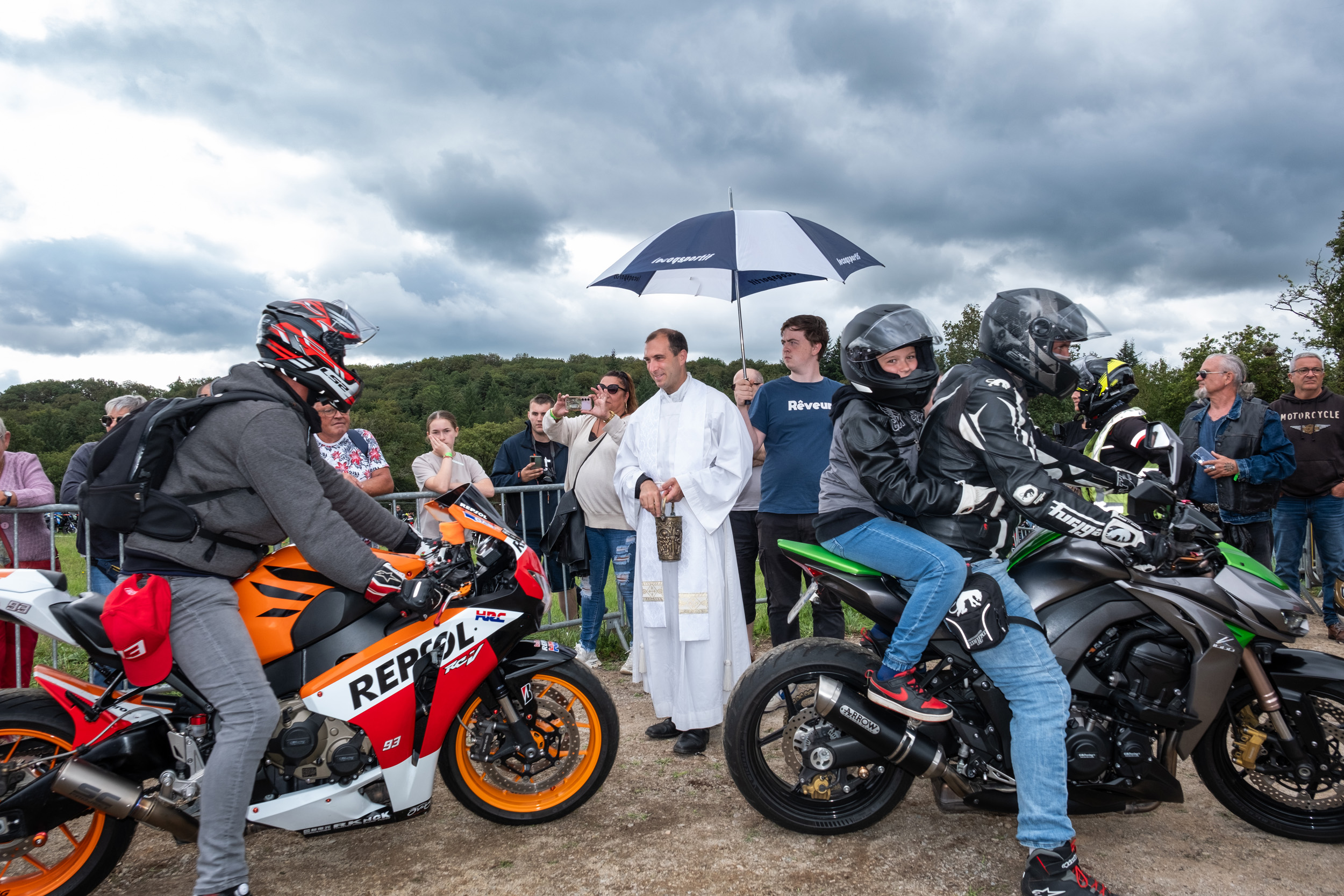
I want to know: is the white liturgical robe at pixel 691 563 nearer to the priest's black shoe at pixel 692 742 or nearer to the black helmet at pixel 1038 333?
the priest's black shoe at pixel 692 742

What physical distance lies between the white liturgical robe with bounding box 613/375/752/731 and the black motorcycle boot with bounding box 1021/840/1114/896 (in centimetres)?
193

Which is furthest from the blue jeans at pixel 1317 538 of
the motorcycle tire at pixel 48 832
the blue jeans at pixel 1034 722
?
the motorcycle tire at pixel 48 832

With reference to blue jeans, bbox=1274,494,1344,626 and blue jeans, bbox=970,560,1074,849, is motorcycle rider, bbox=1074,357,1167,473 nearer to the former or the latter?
blue jeans, bbox=970,560,1074,849

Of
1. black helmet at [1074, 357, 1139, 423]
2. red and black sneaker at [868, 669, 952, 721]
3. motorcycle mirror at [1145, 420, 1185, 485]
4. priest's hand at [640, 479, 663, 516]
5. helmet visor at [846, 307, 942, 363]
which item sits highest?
helmet visor at [846, 307, 942, 363]

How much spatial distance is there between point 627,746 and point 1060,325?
3.09 meters

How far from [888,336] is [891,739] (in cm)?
154

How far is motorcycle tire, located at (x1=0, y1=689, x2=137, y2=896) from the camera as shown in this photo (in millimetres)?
2889

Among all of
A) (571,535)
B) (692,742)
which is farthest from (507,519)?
(692,742)

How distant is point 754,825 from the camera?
3.56 metres

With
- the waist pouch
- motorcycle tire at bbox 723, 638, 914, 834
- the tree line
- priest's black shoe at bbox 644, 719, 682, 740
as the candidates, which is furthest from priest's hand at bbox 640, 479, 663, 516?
the tree line

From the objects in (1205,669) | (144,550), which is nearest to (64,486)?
(144,550)

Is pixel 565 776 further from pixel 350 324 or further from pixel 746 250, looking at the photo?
pixel 746 250

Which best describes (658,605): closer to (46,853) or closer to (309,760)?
(309,760)

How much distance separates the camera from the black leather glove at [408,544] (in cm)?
354
